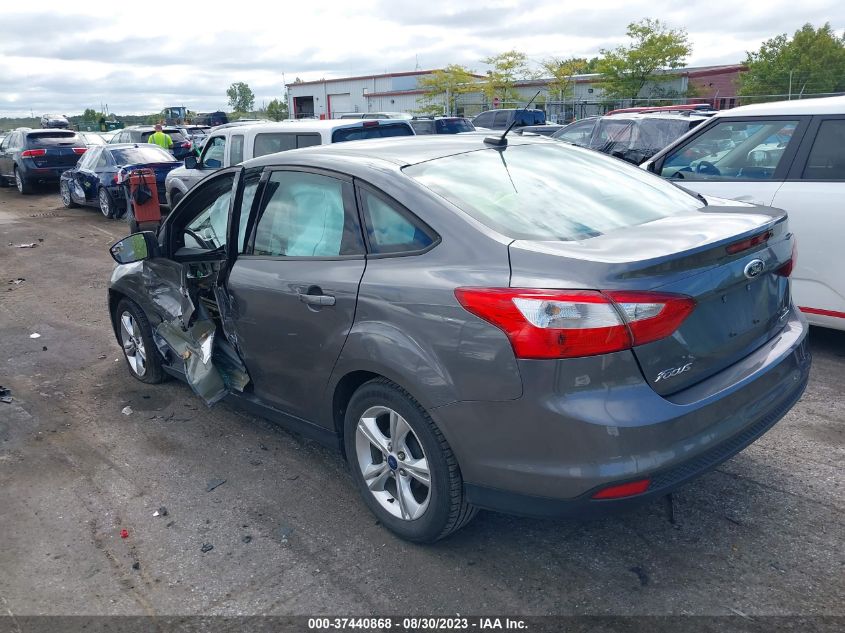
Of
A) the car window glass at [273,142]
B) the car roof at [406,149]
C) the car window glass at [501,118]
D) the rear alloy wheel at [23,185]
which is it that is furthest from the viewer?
the car window glass at [501,118]

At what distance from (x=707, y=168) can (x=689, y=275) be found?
12.3 ft

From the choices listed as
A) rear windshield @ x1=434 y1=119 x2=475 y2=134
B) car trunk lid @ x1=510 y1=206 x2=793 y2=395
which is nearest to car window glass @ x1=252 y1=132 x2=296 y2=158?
car trunk lid @ x1=510 y1=206 x2=793 y2=395

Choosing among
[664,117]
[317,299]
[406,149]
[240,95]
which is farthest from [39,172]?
[240,95]

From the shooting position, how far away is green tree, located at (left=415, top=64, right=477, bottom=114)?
51.6 metres

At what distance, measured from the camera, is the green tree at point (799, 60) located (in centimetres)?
3994

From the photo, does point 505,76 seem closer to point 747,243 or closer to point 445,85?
point 445,85

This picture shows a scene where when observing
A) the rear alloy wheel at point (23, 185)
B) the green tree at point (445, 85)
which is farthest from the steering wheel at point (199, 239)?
the green tree at point (445, 85)

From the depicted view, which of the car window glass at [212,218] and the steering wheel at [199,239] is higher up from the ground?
the car window glass at [212,218]

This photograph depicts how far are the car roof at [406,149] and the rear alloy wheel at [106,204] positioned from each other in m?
12.3

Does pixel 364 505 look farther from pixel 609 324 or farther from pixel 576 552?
pixel 609 324

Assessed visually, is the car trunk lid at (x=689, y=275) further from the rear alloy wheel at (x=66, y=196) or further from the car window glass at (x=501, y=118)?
the car window glass at (x=501, y=118)

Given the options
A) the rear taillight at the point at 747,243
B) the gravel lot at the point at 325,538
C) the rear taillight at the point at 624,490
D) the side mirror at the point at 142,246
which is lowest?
the gravel lot at the point at 325,538

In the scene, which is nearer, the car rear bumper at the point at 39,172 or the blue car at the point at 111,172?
the blue car at the point at 111,172

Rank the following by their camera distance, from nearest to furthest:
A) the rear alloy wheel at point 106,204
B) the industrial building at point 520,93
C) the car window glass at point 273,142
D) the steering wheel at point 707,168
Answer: the steering wheel at point 707,168 < the car window glass at point 273,142 < the rear alloy wheel at point 106,204 < the industrial building at point 520,93
